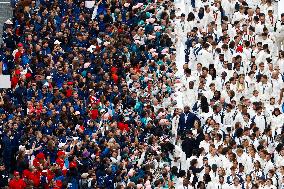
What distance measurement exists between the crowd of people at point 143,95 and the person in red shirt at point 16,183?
36 millimetres

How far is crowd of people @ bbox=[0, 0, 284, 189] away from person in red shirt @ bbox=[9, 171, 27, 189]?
0.04 m

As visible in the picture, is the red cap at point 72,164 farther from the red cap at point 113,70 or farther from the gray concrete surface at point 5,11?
the gray concrete surface at point 5,11

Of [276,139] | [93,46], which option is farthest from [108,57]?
[276,139]

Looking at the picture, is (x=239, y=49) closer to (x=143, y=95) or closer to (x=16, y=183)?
(x=143, y=95)

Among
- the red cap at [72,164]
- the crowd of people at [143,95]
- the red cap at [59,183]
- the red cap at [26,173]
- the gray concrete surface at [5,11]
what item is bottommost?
the red cap at [59,183]

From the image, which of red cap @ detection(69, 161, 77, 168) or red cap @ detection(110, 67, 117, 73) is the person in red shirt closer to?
red cap @ detection(69, 161, 77, 168)

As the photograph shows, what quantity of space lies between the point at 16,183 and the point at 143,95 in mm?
8113

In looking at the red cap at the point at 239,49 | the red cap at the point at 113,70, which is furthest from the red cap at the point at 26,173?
the red cap at the point at 239,49

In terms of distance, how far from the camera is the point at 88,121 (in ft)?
180

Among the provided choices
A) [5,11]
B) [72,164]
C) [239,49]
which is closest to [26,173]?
[72,164]

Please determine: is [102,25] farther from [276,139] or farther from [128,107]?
[276,139]

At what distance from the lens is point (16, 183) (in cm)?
5072

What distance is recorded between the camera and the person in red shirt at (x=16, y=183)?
5069 centimetres

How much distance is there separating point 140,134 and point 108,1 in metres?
12.3
